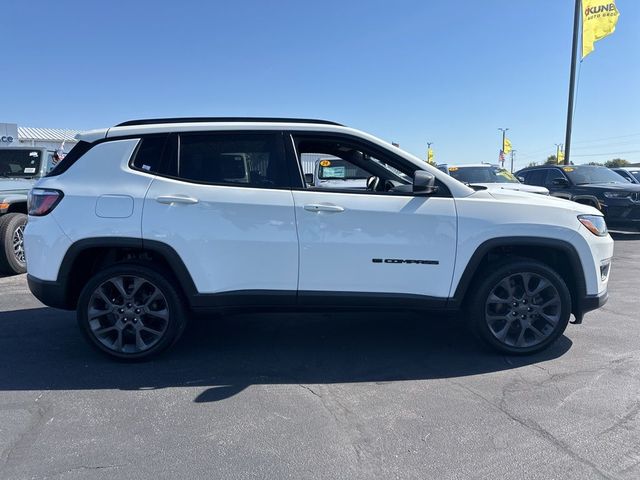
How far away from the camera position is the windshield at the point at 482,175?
1147 cm

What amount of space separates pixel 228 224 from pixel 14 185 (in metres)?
5.48

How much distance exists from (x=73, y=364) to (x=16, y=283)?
12.2ft

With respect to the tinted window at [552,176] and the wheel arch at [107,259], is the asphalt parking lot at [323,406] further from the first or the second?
the tinted window at [552,176]

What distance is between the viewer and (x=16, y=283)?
6902 mm

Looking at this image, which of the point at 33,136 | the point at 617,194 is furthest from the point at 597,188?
the point at 33,136

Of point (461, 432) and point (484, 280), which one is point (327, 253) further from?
point (461, 432)

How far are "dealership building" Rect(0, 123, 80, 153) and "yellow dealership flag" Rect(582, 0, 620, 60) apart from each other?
1840 centimetres

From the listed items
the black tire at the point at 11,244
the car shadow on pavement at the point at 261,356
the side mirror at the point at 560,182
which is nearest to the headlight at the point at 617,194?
the side mirror at the point at 560,182

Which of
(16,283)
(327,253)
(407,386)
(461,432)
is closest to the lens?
(461,432)

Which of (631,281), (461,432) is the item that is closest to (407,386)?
(461,432)

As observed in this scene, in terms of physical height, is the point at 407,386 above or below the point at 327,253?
below

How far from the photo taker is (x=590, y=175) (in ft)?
39.3

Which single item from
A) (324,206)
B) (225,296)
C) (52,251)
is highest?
(324,206)

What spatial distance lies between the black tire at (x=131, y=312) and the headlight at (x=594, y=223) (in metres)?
3.39
